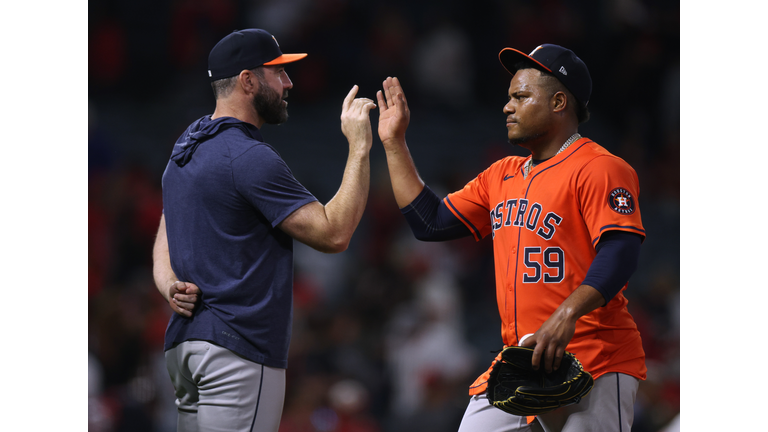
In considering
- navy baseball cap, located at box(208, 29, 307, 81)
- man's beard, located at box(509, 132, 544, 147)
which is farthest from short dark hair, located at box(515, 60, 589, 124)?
navy baseball cap, located at box(208, 29, 307, 81)

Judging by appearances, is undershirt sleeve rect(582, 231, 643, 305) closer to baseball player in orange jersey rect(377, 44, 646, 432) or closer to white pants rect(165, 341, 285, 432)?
baseball player in orange jersey rect(377, 44, 646, 432)

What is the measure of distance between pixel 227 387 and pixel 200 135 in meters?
0.92

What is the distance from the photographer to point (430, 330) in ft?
18.9

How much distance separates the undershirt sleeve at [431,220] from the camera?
2945 mm

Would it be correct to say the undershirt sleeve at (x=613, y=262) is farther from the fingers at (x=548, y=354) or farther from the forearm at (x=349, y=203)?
the forearm at (x=349, y=203)

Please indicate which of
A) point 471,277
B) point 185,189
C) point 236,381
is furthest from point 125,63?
point 236,381

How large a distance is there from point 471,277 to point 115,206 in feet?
10.9

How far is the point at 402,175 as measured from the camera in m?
2.97

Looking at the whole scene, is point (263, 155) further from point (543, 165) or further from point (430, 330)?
point (430, 330)

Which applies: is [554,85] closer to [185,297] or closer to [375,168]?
[185,297]

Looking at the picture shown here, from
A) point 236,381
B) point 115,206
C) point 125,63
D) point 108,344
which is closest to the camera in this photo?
point 236,381

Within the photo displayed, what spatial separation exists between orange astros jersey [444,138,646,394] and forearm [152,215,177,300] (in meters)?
1.28

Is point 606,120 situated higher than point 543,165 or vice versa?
point 606,120

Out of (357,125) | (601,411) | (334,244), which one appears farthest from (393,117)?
(601,411)
